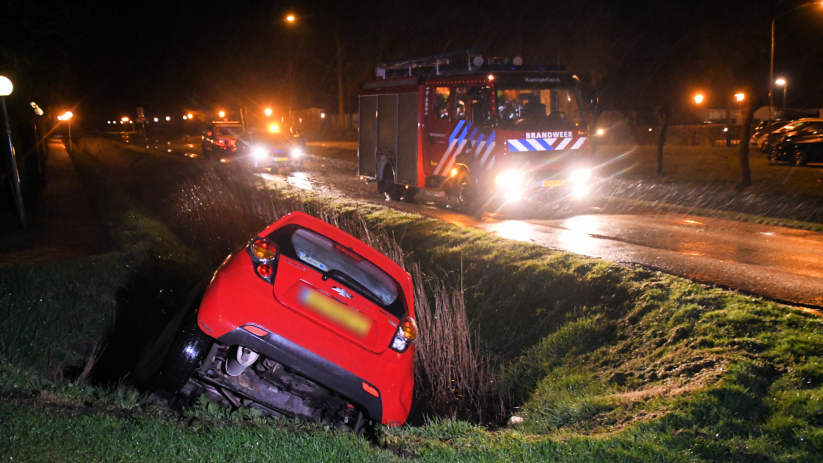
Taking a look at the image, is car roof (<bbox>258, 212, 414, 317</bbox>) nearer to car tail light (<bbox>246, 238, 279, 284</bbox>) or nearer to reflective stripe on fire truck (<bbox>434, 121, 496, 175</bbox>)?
car tail light (<bbox>246, 238, 279, 284</bbox>)

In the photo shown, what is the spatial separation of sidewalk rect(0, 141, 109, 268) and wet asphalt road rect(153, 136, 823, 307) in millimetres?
6622

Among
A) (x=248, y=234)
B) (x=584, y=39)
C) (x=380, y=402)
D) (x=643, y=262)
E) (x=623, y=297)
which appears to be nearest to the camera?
(x=380, y=402)

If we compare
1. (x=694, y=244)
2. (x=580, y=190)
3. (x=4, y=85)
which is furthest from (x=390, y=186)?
(x=4, y=85)

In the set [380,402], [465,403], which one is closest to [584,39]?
[465,403]

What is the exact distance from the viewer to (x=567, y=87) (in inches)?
547

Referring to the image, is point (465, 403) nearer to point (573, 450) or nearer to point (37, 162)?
point (573, 450)

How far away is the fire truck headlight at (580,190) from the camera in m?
14.2

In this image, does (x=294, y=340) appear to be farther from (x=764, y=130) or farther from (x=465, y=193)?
(x=764, y=130)

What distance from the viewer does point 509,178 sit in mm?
13789

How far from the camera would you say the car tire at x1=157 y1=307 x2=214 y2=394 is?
13.9 ft

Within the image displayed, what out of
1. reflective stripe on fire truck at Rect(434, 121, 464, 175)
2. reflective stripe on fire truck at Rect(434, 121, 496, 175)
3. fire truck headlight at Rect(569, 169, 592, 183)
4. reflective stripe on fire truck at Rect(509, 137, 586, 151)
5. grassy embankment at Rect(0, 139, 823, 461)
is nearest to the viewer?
grassy embankment at Rect(0, 139, 823, 461)

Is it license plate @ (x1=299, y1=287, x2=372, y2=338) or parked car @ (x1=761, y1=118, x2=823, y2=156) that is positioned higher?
parked car @ (x1=761, y1=118, x2=823, y2=156)

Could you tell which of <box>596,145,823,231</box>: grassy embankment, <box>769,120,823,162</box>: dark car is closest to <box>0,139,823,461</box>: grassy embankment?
<box>596,145,823,231</box>: grassy embankment

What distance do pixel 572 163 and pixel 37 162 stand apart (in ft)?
60.1
